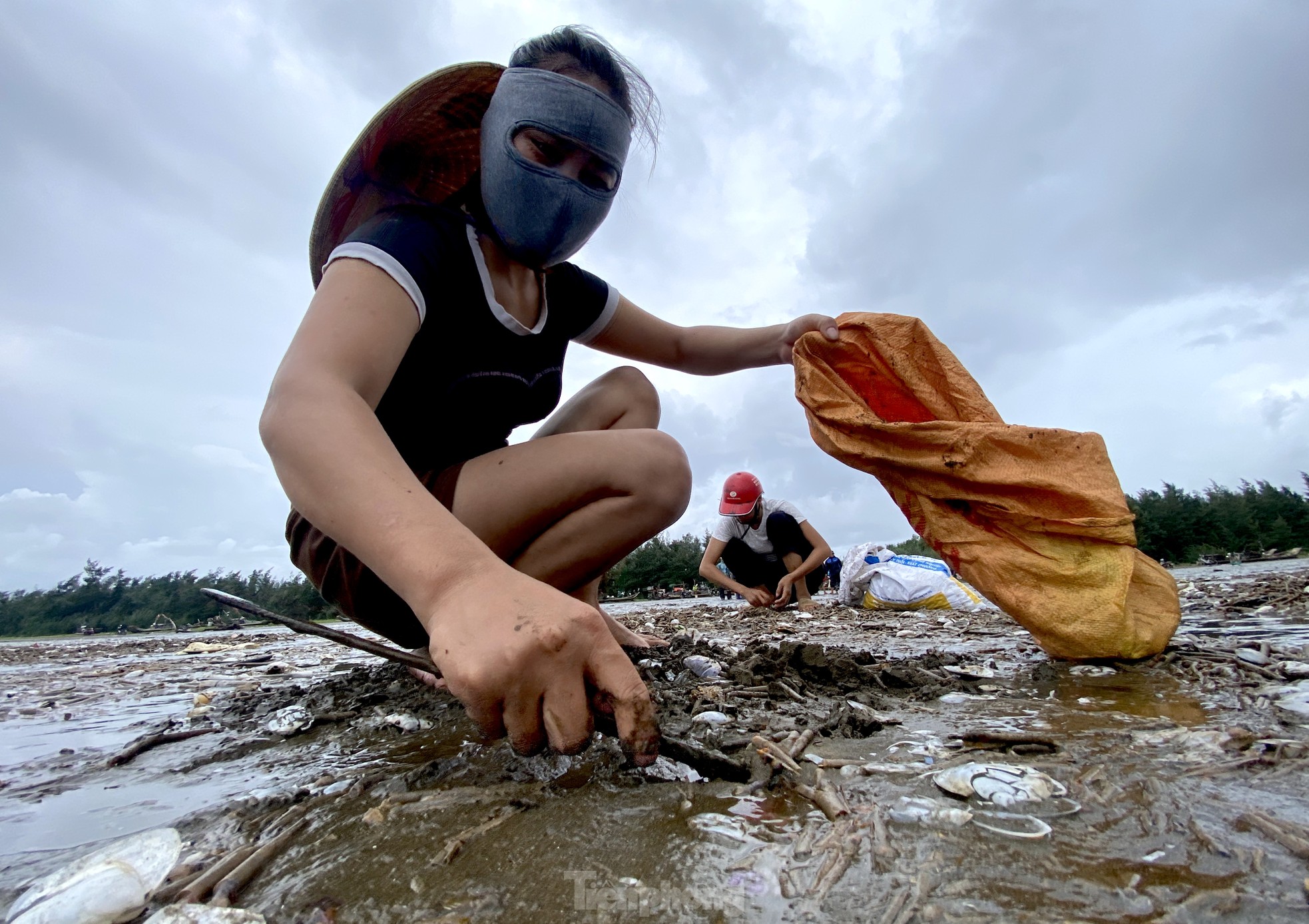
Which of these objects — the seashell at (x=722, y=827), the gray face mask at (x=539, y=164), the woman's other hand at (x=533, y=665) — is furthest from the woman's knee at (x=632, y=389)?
the seashell at (x=722, y=827)

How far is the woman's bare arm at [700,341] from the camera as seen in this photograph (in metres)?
2.60

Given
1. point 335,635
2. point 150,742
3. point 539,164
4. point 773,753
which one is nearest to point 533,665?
point 773,753

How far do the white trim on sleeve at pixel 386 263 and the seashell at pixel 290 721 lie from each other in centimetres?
130

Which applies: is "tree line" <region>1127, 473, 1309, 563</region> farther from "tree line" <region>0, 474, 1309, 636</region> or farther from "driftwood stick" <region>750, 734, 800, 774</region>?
"driftwood stick" <region>750, 734, 800, 774</region>

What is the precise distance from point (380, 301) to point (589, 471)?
820 millimetres

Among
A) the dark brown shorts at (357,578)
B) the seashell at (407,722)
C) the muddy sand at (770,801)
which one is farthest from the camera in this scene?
the dark brown shorts at (357,578)

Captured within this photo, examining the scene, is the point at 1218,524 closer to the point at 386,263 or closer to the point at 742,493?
the point at 742,493

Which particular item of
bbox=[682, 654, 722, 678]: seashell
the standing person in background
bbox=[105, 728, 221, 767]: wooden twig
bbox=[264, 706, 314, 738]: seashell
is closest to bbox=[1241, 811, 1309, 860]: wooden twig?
bbox=[682, 654, 722, 678]: seashell

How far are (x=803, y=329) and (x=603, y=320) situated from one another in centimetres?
83

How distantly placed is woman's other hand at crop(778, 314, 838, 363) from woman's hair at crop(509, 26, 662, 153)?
3.34ft

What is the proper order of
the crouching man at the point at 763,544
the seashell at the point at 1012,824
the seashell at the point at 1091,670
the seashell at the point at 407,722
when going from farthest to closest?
the crouching man at the point at 763,544 → the seashell at the point at 1091,670 → the seashell at the point at 407,722 → the seashell at the point at 1012,824

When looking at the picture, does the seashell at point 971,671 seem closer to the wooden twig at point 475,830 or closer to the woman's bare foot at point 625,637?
the woman's bare foot at point 625,637

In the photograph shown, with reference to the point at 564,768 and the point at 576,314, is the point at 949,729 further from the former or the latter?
the point at 576,314

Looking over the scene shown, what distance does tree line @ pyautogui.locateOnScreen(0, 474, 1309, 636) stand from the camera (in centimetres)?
2106
